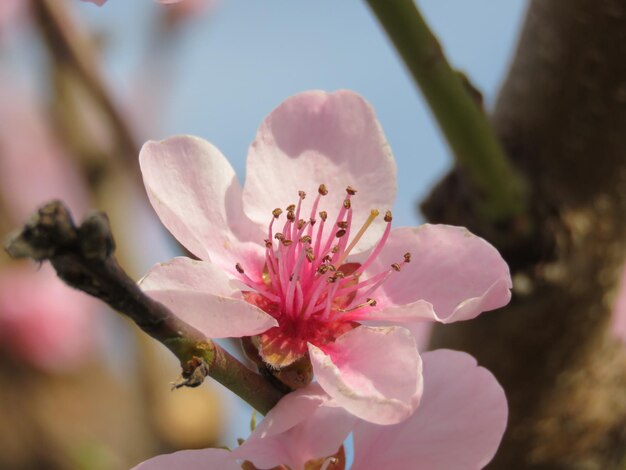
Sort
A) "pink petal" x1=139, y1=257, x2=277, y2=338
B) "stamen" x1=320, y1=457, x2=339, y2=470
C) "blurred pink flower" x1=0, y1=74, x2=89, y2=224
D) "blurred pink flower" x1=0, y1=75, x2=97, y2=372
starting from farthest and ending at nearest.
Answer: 1. "blurred pink flower" x1=0, y1=74, x2=89, y2=224
2. "blurred pink flower" x1=0, y1=75, x2=97, y2=372
3. "stamen" x1=320, y1=457, x2=339, y2=470
4. "pink petal" x1=139, y1=257, x2=277, y2=338

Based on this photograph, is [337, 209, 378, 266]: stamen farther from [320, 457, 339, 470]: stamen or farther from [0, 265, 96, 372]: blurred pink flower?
[0, 265, 96, 372]: blurred pink flower

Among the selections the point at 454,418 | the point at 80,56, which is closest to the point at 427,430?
the point at 454,418

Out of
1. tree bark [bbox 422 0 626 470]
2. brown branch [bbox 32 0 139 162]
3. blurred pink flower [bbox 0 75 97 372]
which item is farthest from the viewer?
blurred pink flower [bbox 0 75 97 372]

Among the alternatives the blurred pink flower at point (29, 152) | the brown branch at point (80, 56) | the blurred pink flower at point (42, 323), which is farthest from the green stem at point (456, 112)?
the blurred pink flower at point (29, 152)

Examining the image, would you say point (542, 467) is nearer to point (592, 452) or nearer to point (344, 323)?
point (592, 452)

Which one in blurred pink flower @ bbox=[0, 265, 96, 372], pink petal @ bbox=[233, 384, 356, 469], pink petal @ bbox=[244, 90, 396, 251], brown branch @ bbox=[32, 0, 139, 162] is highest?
brown branch @ bbox=[32, 0, 139, 162]

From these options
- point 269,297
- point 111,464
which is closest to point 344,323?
point 269,297

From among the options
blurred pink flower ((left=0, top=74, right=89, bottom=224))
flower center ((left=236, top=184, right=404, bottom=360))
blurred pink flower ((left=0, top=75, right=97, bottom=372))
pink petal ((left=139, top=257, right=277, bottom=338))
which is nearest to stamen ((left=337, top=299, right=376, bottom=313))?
flower center ((left=236, top=184, right=404, bottom=360))
